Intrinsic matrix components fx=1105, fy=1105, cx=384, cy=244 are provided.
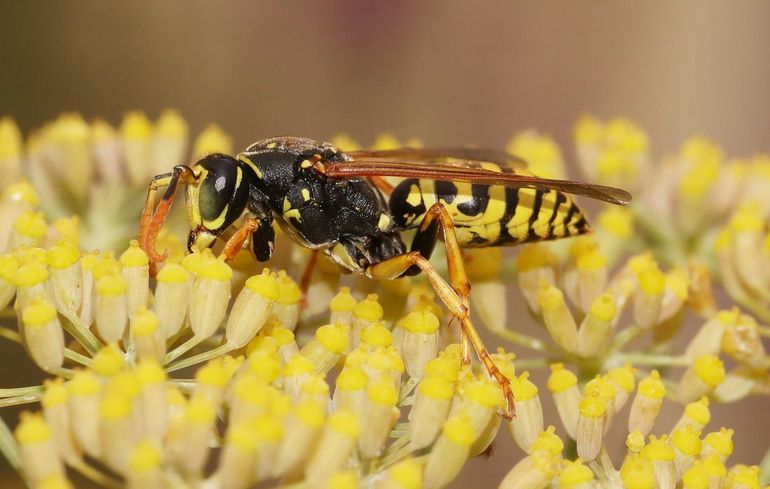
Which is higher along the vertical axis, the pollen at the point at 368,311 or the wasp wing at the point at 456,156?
the wasp wing at the point at 456,156

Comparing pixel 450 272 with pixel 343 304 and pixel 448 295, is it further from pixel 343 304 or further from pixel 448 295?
pixel 343 304

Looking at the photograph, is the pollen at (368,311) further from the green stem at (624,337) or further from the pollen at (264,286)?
the green stem at (624,337)

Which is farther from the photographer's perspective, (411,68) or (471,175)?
(411,68)

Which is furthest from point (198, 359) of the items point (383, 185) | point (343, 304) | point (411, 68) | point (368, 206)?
point (411, 68)

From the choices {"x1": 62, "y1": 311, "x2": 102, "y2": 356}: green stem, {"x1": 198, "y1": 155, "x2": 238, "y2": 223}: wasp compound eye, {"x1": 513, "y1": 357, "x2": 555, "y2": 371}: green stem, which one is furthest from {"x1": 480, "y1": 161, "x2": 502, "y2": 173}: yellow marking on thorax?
{"x1": 62, "y1": 311, "x2": 102, "y2": 356}: green stem

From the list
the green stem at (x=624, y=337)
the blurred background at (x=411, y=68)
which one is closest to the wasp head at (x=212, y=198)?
the green stem at (x=624, y=337)

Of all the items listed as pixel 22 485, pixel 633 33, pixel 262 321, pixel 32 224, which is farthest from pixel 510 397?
pixel 633 33
